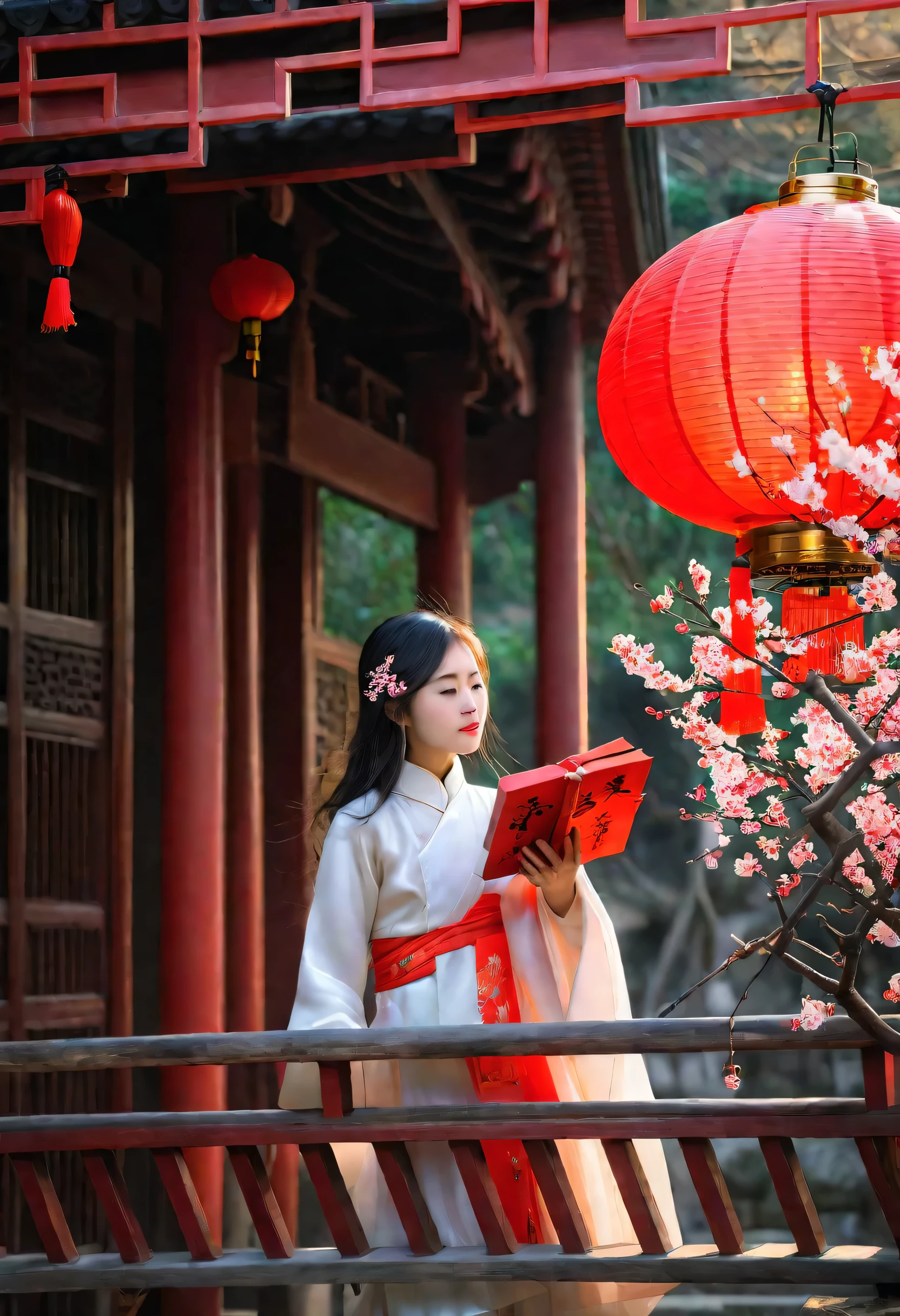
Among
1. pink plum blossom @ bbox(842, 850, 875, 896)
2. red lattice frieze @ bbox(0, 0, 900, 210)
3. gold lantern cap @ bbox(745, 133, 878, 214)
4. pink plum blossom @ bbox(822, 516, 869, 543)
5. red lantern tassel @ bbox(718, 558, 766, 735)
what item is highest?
red lattice frieze @ bbox(0, 0, 900, 210)

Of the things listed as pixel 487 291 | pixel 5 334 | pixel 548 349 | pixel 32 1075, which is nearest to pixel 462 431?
pixel 548 349

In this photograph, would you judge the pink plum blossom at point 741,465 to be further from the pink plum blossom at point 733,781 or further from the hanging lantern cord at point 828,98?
the hanging lantern cord at point 828,98

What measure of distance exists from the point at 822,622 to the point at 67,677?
8.68 feet

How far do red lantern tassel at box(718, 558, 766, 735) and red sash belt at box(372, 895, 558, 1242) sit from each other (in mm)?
673

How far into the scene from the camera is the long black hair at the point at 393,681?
314cm

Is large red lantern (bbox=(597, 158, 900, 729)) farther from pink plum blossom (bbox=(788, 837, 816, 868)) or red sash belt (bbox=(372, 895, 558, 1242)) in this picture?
red sash belt (bbox=(372, 895, 558, 1242))

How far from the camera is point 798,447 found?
259 cm

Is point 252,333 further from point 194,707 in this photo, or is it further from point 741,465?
point 741,465

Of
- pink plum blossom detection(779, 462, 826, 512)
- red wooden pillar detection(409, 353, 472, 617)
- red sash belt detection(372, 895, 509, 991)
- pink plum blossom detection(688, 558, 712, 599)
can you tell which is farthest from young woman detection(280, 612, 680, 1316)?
red wooden pillar detection(409, 353, 472, 617)

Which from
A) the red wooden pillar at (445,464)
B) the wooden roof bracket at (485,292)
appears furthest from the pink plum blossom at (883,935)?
the red wooden pillar at (445,464)

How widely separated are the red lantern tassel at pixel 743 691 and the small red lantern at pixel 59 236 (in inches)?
61.6

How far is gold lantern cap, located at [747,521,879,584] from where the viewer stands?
2697 millimetres

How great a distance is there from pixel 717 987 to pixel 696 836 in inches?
55.6

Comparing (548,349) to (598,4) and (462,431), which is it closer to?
(462,431)
